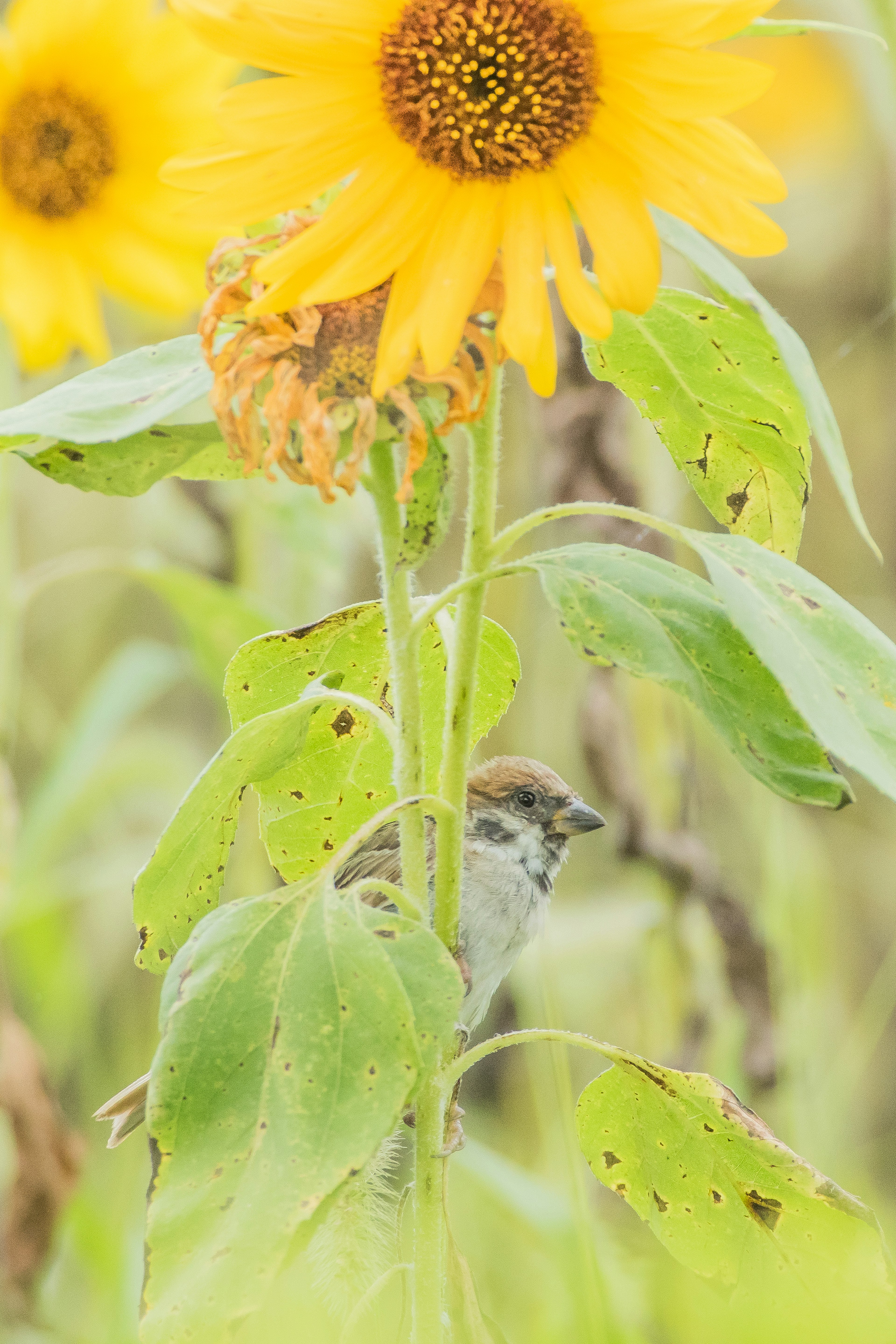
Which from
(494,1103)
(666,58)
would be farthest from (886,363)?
(666,58)

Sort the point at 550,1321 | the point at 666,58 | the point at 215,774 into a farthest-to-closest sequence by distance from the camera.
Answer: the point at 550,1321 < the point at 215,774 < the point at 666,58

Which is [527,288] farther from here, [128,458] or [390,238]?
[128,458]

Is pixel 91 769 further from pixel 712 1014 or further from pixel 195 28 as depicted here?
pixel 195 28

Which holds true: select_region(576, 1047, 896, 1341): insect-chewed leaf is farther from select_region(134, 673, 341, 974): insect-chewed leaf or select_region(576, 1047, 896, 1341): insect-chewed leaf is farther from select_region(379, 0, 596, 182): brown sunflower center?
select_region(379, 0, 596, 182): brown sunflower center

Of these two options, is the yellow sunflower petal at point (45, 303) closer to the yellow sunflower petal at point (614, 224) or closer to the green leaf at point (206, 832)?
the green leaf at point (206, 832)

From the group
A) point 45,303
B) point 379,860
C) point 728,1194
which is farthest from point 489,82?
point 379,860

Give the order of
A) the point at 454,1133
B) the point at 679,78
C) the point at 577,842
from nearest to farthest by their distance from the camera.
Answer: the point at 679,78, the point at 454,1133, the point at 577,842
